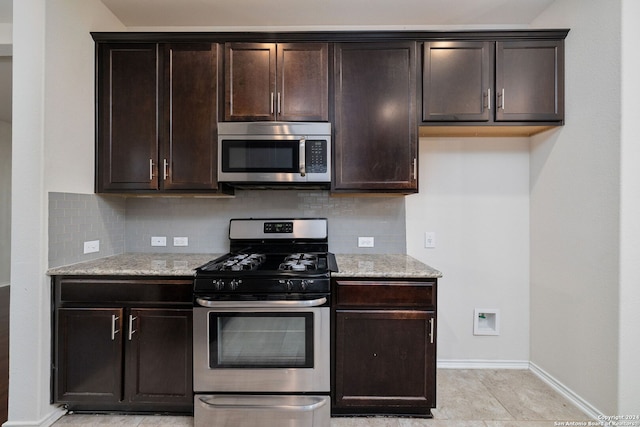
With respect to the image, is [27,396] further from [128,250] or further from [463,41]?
[463,41]

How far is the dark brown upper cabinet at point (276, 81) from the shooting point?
2121 millimetres

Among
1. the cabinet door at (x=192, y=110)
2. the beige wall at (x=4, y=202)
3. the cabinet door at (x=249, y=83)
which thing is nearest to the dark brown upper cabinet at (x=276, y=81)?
the cabinet door at (x=249, y=83)

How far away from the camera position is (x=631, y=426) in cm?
168

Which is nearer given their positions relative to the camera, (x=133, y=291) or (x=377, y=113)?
(x=133, y=291)

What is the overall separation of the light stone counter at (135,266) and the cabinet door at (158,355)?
0.76ft

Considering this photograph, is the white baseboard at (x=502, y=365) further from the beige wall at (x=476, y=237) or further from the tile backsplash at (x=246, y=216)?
the tile backsplash at (x=246, y=216)

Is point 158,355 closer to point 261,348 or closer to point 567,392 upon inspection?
point 261,348

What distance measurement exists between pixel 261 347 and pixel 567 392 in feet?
6.74

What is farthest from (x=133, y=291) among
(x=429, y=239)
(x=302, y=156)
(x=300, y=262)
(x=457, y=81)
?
(x=457, y=81)

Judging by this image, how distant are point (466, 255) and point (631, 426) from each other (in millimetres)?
1273

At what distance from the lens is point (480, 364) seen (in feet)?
8.18

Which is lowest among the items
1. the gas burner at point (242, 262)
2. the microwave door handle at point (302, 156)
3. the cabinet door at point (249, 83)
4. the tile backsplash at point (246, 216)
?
the gas burner at point (242, 262)

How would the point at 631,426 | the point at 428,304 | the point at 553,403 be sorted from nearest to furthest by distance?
the point at 631,426
the point at 428,304
the point at 553,403

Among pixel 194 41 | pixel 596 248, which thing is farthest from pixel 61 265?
pixel 596 248
